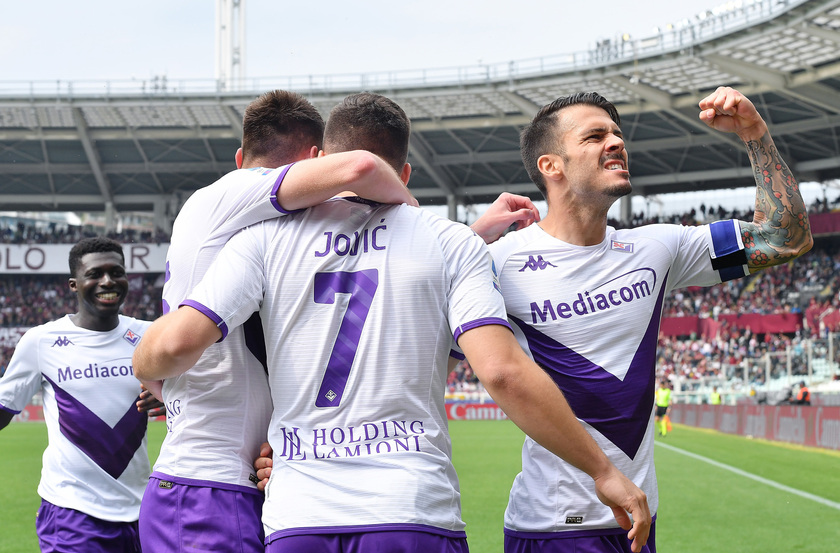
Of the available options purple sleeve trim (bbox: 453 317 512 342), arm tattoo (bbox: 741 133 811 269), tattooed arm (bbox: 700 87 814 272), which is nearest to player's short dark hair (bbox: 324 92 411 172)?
purple sleeve trim (bbox: 453 317 512 342)

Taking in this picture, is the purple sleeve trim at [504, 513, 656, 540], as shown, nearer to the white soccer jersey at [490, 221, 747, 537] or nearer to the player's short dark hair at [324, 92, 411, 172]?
the white soccer jersey at [490, 221, 747, 537]

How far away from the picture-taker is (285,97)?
9.57 feet

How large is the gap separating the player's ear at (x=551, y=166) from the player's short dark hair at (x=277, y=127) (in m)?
0.98

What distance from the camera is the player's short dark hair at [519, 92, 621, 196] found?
11.2 feet

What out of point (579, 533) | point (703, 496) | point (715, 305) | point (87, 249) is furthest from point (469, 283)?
point (715, 305)

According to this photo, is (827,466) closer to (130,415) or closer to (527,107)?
(130,415)

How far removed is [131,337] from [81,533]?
3.75ft

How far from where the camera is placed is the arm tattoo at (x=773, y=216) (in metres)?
3.46

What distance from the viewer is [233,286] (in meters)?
2.38

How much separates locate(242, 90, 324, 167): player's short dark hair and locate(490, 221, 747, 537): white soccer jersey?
913mm

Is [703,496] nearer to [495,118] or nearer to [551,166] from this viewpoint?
[551,166]

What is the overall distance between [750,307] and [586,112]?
3627 cm

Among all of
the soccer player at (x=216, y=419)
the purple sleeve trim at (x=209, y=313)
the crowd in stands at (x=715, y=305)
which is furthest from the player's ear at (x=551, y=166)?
the crowd in stands at (x=715, y=305)

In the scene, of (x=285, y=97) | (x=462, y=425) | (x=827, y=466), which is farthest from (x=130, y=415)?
(x=462, y=425)
